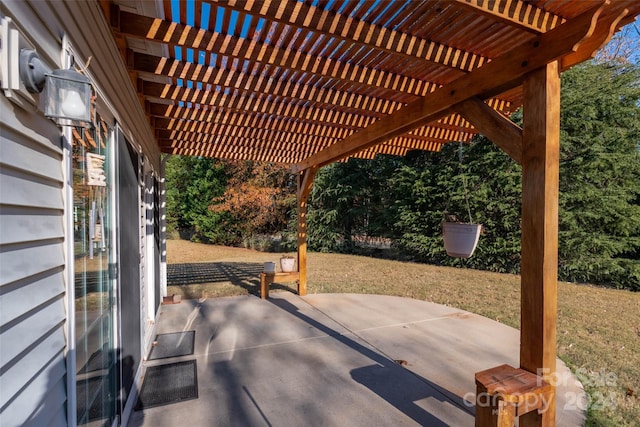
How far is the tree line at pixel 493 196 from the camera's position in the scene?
722 cm

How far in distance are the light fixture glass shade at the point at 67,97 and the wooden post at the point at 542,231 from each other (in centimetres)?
209

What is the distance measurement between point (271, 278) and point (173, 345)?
6.96 ft

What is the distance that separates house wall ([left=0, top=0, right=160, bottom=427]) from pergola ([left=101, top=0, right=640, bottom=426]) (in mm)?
917

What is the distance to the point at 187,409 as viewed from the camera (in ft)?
7.63

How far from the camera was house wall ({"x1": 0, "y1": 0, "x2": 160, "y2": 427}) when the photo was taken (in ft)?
2.74

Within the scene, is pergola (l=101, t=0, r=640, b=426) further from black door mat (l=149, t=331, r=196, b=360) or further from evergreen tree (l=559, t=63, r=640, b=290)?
evergreen tree (l=559, t=63, r=640, b=290)

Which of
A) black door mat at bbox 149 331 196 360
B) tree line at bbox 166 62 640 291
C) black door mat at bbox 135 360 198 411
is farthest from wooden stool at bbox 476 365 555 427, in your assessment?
black door mat at bbox 149 331 196 360

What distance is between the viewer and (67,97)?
1026 mm

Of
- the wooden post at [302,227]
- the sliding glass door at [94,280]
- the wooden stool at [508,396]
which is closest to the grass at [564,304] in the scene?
the wooden post at [302,227]

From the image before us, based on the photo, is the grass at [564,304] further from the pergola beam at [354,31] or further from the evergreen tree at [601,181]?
the pergola beam at [354,31]

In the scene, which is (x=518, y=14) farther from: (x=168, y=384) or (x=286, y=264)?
(x=286, y=264)

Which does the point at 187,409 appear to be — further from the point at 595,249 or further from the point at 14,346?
the point at 595,249

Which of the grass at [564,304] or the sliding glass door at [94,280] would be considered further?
the grass at [564,304]

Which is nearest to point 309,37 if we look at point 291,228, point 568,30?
point 568,30
